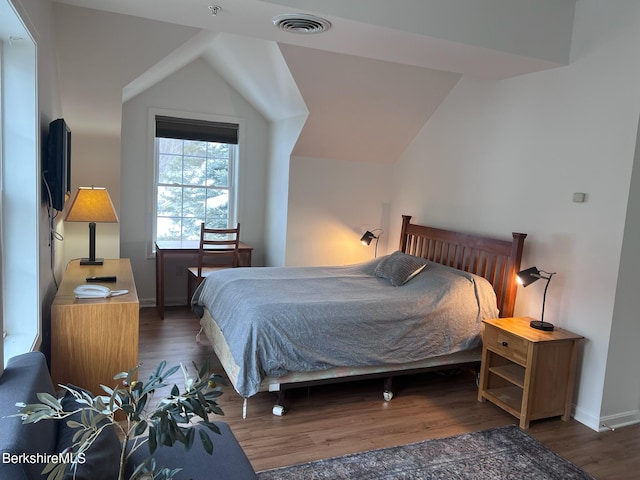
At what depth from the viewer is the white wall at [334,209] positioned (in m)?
4.89

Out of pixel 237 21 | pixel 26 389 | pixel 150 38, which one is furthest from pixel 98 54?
pixel 26 389

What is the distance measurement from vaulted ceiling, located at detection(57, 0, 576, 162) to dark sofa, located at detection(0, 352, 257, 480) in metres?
1.79

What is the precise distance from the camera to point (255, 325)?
9.17 feet

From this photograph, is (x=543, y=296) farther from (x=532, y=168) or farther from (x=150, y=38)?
(x=150, y=38)

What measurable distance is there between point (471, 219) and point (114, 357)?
9.37 feet

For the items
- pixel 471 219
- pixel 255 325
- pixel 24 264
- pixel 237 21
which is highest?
pixel 237 21

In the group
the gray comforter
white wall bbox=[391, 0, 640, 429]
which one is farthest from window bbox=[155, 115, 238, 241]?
white wall bbox=[391, 0, 640, 429]

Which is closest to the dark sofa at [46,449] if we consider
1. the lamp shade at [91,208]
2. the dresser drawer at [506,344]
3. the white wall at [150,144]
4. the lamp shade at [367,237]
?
the lamp shade at [91,208]

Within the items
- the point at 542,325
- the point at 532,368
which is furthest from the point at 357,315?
the point at 542,325

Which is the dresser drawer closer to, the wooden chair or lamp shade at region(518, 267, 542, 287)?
lamp shade at region(518, 267, 542, 287)

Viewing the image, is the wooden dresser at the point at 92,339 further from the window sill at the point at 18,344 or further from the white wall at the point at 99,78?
the white wall at the point at 99,78

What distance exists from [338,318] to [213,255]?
2180mm

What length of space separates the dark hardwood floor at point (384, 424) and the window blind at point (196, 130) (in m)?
2.53

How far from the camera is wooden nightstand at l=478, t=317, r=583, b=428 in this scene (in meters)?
2.87
